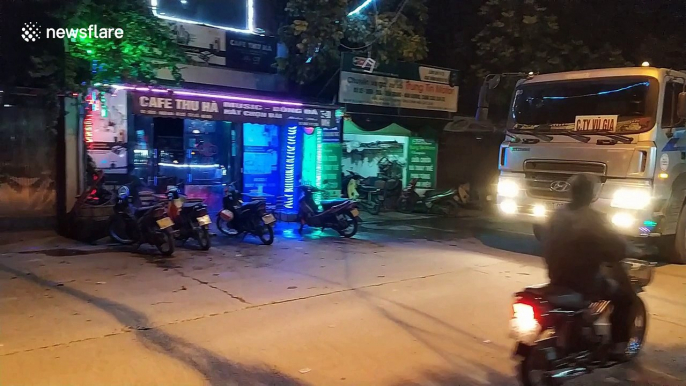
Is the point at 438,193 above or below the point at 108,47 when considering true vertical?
below

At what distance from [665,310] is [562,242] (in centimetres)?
347

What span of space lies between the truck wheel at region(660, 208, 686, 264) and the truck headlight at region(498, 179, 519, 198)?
261 cm

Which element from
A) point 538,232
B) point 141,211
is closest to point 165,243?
point 141,211

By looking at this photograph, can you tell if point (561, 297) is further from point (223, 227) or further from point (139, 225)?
point (223, 227)

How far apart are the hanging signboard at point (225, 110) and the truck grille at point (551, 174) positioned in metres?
4.96

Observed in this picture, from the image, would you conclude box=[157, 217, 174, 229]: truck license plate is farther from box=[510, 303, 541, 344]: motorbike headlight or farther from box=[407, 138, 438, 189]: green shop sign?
box=[407, 138, 438, 189]: green shop sign

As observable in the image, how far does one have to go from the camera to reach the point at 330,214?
1152 cm

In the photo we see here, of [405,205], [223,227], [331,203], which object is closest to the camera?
[223,227]

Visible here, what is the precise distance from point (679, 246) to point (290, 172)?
819 cm

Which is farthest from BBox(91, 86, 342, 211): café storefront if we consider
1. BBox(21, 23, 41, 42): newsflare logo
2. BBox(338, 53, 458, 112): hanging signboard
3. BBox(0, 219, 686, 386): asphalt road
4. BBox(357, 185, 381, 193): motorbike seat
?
BBox(0, 219, 686, 386): asphalt road

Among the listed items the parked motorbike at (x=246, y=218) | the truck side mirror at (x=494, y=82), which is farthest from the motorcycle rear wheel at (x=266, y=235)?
the truck side mirror at (x=494, y=82)

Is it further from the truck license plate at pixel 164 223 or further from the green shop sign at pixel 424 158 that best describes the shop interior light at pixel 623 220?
the green shop sign at pixel 424 158

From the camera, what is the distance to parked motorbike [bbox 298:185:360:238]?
11516mm

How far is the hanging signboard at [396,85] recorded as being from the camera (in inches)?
503
